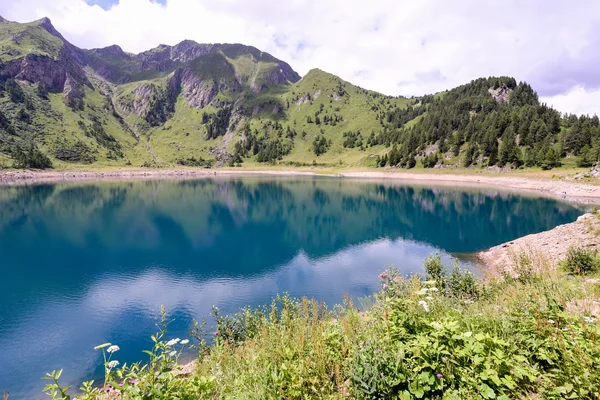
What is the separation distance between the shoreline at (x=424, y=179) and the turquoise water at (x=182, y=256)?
10.9 metres

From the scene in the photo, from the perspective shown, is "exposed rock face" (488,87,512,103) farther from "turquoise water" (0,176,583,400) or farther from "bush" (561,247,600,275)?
"bush" (561,247,600,275)

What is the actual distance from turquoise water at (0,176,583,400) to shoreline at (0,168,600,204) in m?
10.9

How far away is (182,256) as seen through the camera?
1230 inches

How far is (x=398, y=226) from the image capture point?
42094 mm

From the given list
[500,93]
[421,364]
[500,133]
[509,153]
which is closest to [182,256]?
[421,364]

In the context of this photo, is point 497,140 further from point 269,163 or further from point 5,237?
point 5,237

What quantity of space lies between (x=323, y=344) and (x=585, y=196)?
74.9 meters

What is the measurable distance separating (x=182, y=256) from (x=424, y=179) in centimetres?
10104

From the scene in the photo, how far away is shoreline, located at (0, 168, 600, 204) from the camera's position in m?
61.3

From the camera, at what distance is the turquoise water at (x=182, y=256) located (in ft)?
53.5

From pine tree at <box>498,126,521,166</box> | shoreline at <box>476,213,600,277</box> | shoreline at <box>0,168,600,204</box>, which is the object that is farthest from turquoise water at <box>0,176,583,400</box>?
pine tree at <box>498,126,521,166</box>

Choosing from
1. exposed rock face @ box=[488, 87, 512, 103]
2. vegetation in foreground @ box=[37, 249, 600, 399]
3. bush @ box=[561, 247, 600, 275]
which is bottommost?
bush @ box=[561, 247, 600, 275]

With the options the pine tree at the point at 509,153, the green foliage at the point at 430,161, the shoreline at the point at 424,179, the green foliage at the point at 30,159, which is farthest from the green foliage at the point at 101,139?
the pine tree at the point at 509,153

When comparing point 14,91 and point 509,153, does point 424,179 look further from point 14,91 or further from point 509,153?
point 14,91
